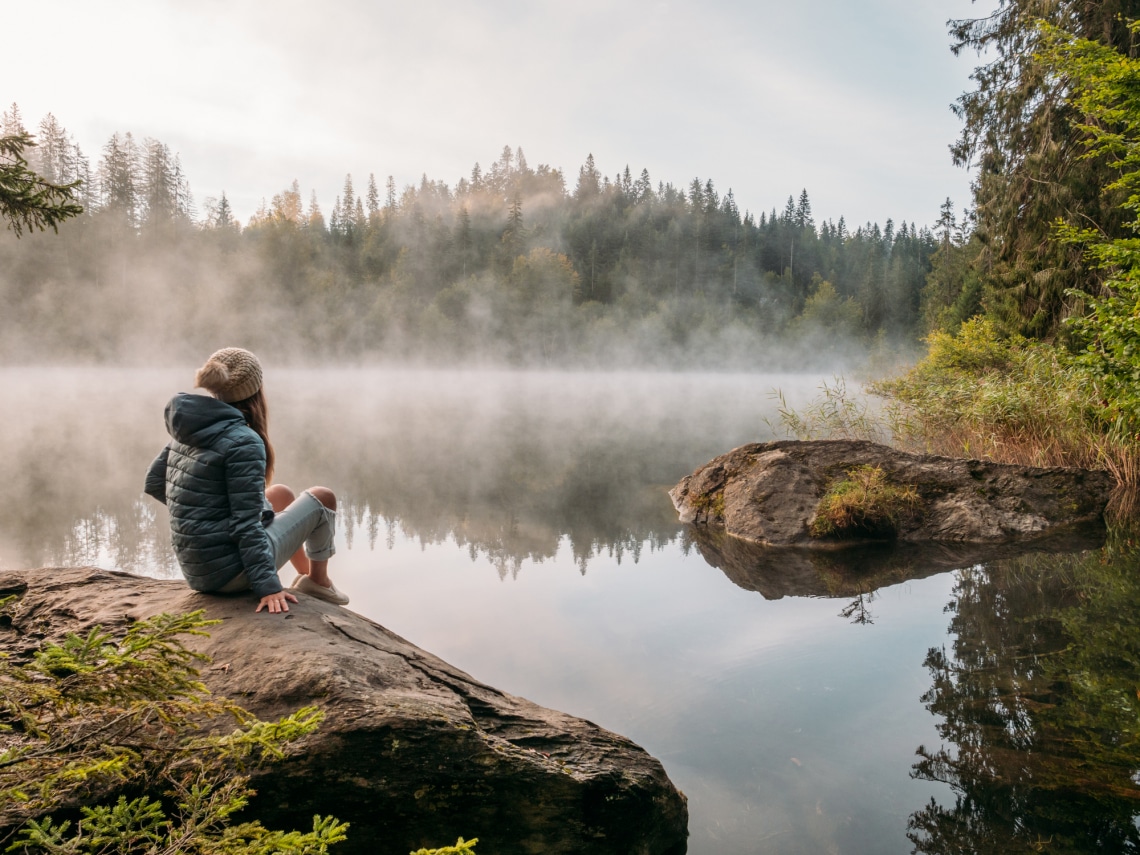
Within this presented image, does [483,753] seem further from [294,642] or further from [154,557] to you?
[154,557]

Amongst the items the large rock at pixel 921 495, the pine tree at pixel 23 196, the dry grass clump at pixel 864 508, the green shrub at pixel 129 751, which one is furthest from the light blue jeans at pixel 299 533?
the dry grass clump at pixel 864 508

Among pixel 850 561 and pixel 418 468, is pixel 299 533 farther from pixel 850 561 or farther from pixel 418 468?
pixel 418 468

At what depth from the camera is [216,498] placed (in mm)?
3012

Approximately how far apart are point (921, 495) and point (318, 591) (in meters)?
7.13

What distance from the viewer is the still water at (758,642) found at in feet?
10.3

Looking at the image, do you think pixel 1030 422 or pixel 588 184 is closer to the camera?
pixel 1030 422

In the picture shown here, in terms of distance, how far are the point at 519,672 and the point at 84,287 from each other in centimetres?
5974

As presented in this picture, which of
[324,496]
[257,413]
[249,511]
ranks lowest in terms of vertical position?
[324,496]

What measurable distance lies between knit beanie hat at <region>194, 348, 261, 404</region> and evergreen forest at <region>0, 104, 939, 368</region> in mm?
57438

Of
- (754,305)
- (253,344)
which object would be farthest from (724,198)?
(253,344)

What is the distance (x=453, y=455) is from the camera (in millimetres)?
15922

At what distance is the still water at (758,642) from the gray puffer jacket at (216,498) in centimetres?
201

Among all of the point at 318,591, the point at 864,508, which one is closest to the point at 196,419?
the point at 318,591

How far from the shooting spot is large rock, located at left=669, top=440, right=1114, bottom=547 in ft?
26.7
